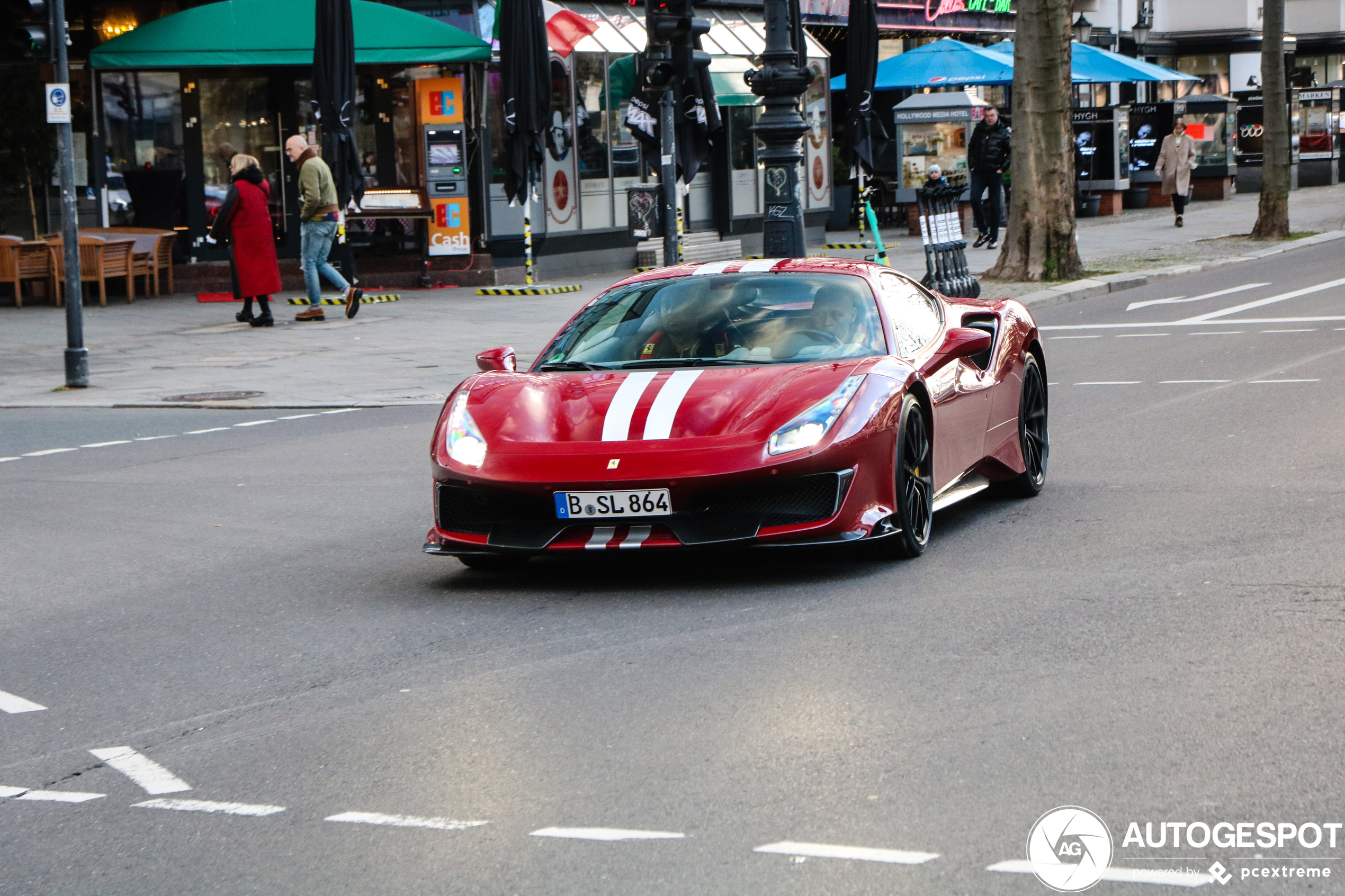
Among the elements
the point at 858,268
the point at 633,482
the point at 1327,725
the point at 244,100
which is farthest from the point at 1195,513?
the point at 244,100

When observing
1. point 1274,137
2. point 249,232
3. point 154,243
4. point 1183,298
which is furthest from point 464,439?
point 1274,137

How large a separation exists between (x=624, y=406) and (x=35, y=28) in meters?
9.60

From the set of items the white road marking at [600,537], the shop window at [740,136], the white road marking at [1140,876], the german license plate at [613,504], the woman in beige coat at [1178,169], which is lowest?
the white road marking at [1140,876]

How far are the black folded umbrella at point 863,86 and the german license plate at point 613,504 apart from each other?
18.0m

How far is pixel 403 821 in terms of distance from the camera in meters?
4.43

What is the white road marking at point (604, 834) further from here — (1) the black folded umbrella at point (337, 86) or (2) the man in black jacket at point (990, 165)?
(2) the man in black jacket at point (990, 165)

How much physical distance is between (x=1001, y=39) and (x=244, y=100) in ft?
81.2

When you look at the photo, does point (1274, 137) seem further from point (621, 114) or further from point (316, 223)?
point (316, 223)

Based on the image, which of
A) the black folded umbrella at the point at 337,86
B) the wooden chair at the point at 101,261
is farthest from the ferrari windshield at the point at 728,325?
the wooden chair at the point at 101,261

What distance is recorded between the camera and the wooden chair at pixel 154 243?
2358cm

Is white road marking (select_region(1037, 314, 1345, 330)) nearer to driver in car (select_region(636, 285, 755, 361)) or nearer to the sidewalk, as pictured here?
the sidewalk

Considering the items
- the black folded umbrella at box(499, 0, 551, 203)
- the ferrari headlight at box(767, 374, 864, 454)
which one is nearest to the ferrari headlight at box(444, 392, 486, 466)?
the ferrari headlight at box(767, 374, 864, 454)

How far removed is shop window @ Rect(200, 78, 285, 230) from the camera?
24.4 metres

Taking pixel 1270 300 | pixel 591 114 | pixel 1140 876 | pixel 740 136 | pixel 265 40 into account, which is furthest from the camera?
pixel 740 136
